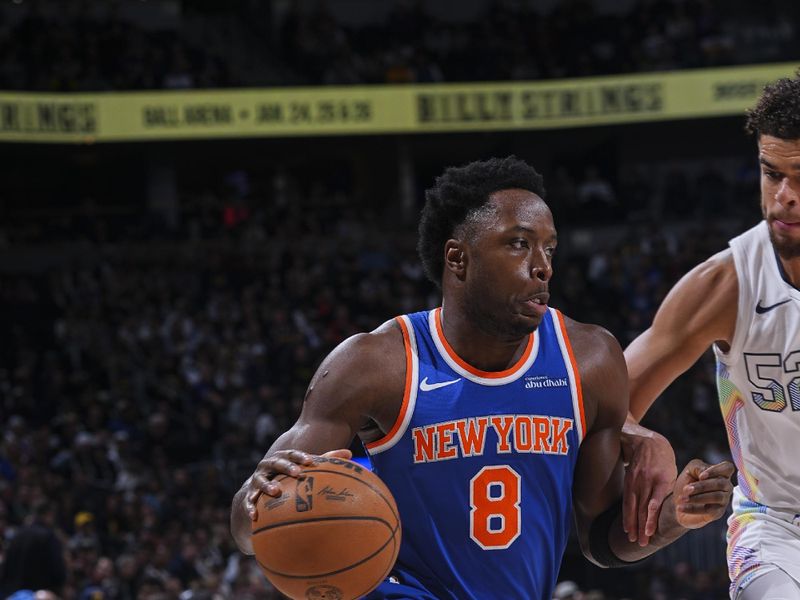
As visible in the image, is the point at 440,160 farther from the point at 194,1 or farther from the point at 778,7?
the point at 778,7

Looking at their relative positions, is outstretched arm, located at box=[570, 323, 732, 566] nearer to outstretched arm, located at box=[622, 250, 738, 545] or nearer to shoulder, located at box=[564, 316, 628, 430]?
shoulder, located at box=[564, 316, 628, 430]

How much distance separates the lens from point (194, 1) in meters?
22.5

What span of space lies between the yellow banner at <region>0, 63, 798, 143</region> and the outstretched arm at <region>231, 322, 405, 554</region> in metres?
15.2

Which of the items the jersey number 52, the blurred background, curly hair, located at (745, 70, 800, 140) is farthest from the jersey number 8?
the blurred background

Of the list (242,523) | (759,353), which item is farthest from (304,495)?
(759,353)

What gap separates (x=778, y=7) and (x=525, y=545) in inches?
847

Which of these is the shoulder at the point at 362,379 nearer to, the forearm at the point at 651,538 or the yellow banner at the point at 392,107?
the forearm at the point at 651,538

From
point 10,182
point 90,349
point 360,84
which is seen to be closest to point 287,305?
point 90,349

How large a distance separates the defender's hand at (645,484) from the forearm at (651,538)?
28mm

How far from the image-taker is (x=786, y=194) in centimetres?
372

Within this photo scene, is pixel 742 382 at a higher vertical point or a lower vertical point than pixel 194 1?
lower

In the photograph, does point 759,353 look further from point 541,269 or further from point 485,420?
point 485,420

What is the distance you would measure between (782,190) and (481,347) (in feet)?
3.50

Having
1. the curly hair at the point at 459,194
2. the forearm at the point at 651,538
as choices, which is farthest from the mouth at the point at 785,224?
the forearm at the point at 651,538
